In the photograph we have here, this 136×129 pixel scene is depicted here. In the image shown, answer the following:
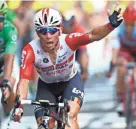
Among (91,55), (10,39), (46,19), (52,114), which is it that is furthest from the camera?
(91,55)

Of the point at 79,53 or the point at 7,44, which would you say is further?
the point at 79,53

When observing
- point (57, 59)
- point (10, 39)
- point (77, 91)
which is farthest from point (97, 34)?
point (10, 39)

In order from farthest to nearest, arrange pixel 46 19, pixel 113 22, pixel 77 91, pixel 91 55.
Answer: pixel 91 55 → pixel 77 91 → pixel 46 19 → pixel 113 22

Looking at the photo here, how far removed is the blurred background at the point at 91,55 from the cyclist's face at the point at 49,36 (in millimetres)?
3738

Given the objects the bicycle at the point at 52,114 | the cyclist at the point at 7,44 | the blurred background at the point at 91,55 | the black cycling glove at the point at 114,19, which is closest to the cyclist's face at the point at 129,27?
the blurred background at the point at 91,55

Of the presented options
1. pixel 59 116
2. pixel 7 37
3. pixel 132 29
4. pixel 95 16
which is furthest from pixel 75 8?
pixel 59 116

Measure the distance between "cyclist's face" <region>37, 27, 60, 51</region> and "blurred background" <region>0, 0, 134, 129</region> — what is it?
12.3ft

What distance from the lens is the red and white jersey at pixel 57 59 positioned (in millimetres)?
8148

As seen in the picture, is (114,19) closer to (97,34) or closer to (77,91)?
(97,34)

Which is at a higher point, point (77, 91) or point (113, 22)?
point (113, 22)

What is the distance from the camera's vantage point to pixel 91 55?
50.1 feet

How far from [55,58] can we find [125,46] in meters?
4.26

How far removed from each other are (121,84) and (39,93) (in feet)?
13.0

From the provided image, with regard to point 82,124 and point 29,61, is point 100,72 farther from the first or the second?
point 29,61
